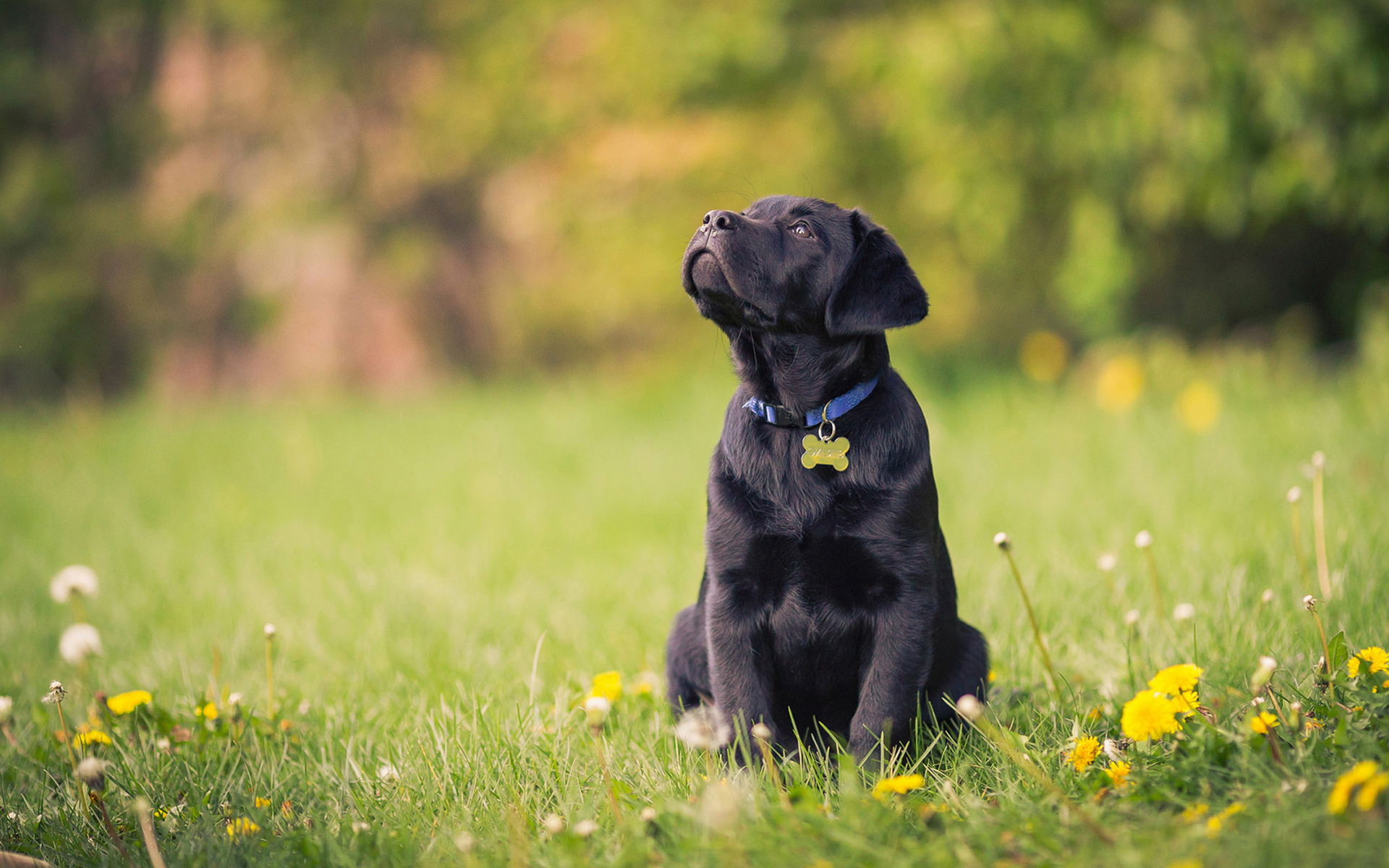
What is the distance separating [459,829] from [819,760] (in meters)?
0.72

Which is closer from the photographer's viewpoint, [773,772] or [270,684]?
[773,772]

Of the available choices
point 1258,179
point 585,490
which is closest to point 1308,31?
point 1258,179

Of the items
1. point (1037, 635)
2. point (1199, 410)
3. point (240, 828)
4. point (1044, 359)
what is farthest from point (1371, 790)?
point (1044, 359)

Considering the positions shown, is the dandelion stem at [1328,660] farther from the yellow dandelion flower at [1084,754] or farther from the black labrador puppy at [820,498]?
the black labrador puppy at [820,498]

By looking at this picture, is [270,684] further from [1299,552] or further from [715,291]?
[1299,552]

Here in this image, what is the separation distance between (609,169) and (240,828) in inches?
235

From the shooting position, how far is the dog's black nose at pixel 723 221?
6.26 feet

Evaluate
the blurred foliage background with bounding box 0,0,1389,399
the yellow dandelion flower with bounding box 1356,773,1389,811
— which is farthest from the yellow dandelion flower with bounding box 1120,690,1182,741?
the blurred foliage background with bounding box 0,0,1389,399

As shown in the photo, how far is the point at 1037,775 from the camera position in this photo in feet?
4.79

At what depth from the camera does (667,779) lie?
1.87m

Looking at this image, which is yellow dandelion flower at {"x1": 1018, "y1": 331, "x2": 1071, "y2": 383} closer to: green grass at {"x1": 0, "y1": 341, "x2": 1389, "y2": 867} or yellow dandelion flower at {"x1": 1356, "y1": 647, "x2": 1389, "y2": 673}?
green grass at {"x1": 0, "y1": 341, "x2": 1389, "y2": 867}

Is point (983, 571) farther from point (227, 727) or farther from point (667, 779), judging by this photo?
point (227, 727)

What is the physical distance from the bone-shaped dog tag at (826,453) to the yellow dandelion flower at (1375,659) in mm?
1021

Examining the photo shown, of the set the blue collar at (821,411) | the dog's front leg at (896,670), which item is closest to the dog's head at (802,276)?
the blue collar at (821,411)
